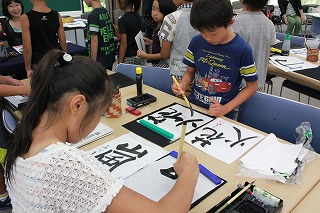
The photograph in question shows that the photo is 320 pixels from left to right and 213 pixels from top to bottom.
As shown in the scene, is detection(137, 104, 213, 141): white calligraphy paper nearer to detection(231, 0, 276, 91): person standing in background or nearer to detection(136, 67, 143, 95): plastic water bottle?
detection(136, 67, 143, 95): plastic water bottle

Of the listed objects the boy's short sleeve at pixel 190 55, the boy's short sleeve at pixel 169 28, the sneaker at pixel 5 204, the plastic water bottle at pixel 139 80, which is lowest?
the sneaker at pixel 5 204

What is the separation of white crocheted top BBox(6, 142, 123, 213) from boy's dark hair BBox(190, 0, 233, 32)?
0.88m

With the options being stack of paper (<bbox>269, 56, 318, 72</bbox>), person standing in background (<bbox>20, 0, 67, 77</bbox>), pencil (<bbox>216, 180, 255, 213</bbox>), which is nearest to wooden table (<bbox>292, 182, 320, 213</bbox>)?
pencil (<bbox>216, 180, 255, 213</bbox>)

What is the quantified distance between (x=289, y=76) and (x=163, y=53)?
1.02 m

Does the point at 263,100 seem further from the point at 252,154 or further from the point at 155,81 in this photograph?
the point at 155,81

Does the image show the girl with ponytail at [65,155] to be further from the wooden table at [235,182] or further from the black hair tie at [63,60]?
the wooden table at [235,182]

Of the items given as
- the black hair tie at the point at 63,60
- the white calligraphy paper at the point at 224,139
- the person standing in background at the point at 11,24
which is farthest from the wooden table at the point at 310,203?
the person standing in background at the point at 11,24

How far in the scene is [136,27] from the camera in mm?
2678

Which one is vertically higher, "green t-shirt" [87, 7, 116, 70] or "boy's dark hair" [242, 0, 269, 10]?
"boy's dark hair" [242, 0, 269, 10]

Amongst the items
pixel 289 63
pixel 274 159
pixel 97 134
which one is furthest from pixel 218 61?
pixel 289 63

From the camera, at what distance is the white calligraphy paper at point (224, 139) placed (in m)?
1.09

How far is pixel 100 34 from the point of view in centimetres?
258

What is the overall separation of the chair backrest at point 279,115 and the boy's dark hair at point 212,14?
0.44 metres

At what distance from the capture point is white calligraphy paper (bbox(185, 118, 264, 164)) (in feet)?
3.57
